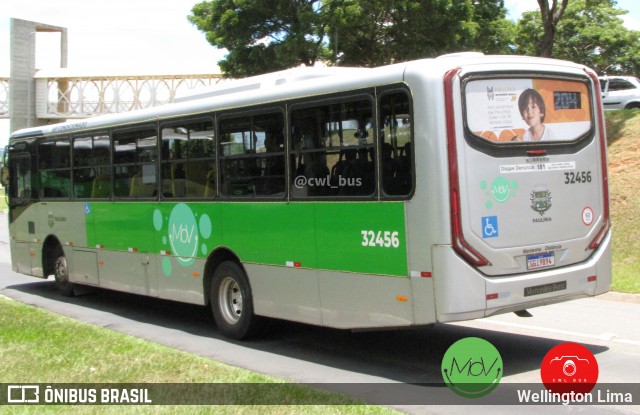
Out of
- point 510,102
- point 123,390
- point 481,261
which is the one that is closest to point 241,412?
point 123,390

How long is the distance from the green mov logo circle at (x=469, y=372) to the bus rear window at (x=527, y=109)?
6.70 ft

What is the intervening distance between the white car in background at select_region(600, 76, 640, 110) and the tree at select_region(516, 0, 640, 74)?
1771cm

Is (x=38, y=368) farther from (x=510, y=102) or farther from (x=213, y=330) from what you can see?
(x=510, y=102)

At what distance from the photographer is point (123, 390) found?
24.1 ft

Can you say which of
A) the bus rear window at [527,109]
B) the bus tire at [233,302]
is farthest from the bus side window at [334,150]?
the bus tire at [233,302]

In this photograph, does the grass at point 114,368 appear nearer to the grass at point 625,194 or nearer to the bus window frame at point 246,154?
the bus window frame at point 246,154

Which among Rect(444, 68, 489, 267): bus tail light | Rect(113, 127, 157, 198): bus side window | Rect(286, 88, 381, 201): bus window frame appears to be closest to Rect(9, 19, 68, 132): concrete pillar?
Rect(113, 127, 157, 198): bus side window

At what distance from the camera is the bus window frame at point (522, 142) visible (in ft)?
25.3

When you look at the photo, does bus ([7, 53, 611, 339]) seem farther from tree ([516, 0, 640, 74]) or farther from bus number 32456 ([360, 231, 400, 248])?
tree ([516, 0, 640, 74])

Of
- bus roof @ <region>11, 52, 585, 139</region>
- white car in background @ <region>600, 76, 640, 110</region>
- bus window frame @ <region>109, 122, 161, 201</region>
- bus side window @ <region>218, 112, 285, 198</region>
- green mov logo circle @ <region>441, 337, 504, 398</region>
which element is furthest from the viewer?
white car in background @ <region>600, 76, 640, 110</region>

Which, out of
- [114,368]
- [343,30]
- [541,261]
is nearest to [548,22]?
[343,30]

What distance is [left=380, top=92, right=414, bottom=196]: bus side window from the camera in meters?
7.84

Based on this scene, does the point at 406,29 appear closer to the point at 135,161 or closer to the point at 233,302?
the point at 135,161

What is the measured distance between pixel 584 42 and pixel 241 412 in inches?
1921
